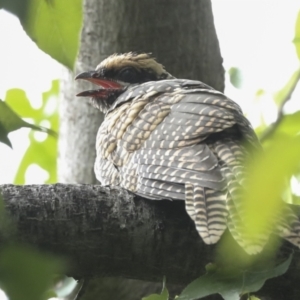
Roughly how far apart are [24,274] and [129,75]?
3.60 meters

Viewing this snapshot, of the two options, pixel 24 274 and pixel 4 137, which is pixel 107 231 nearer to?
pixel 4 137

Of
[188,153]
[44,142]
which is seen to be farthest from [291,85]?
[44,142]

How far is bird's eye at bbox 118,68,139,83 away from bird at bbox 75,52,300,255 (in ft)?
2.40

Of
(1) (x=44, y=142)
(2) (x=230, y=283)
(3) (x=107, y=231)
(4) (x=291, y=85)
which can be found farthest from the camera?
(1) (x=44, y=142)

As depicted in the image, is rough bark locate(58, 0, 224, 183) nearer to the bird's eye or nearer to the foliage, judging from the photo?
the bird's eye

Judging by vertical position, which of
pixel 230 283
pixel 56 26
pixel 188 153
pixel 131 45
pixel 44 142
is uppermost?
pixel 56 26

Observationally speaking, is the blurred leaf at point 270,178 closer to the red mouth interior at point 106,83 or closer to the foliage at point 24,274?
the foliage at point 24,274

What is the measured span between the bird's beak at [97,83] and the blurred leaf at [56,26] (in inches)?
119

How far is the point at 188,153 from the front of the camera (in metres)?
2.08

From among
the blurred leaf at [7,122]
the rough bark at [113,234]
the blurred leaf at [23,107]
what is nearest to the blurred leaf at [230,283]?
Result: the rough bark at [113,234]

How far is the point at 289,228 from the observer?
5.68 feet

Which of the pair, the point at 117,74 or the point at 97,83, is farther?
the point at 117,74

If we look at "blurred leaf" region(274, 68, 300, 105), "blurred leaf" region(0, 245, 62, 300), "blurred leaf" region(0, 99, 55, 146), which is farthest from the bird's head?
"blurred leaf" region(0, 245, 62, 300)

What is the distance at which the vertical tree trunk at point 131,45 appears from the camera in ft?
11.4
